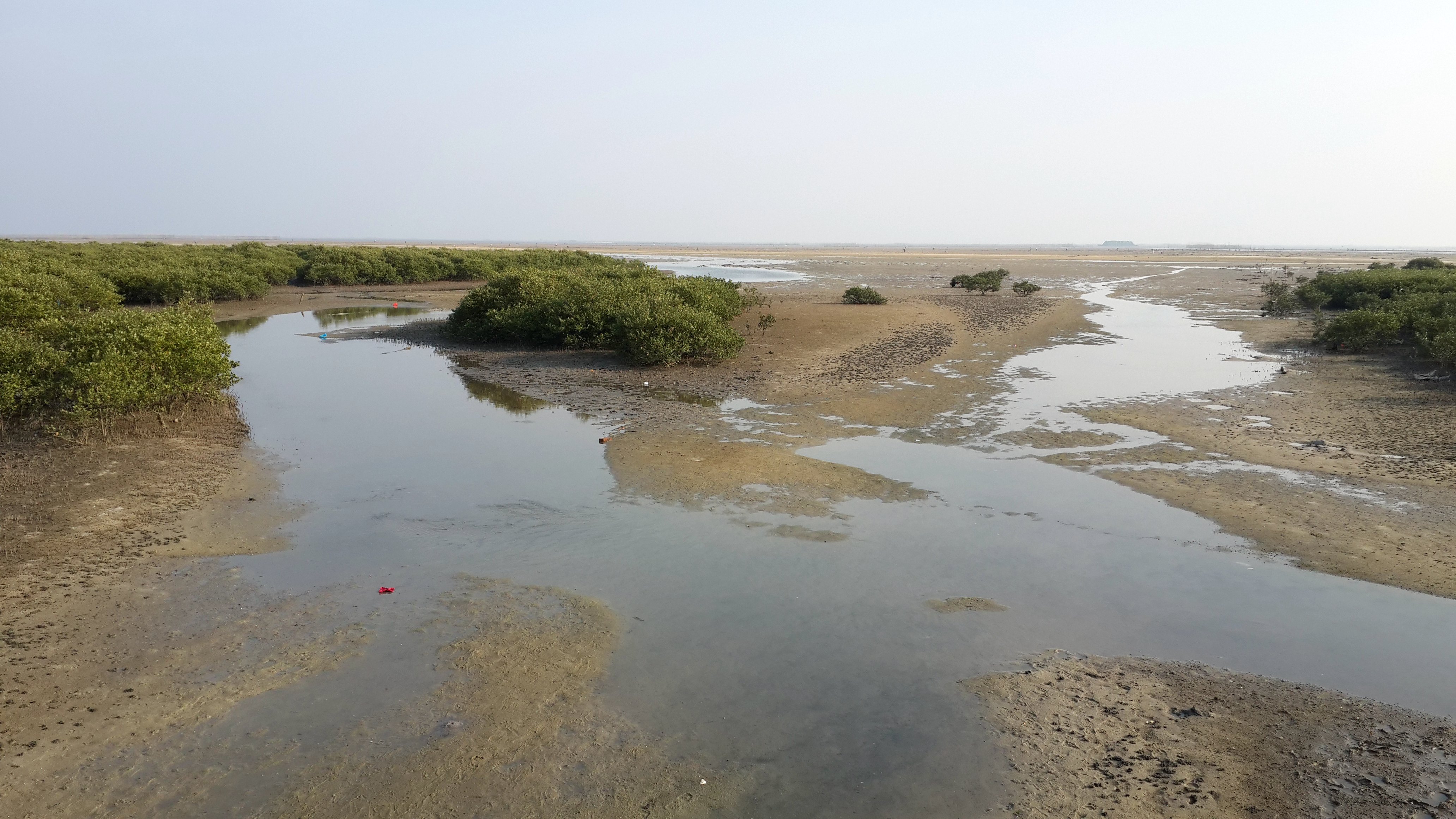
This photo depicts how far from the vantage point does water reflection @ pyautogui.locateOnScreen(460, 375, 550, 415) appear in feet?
58.1

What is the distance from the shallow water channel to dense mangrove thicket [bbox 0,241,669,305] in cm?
2048

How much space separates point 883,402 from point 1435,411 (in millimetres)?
9463

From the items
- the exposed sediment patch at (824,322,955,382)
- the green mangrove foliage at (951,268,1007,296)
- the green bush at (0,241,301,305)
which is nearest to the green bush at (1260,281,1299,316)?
the green mangrove foliage at (951,268,1007,296)

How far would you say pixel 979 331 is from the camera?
28781 mm

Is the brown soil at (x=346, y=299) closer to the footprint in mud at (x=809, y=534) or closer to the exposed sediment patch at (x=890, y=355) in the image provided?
the exposed sediment patch at (x=890, y=355)

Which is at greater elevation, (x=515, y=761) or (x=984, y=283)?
(x=984, y=283)

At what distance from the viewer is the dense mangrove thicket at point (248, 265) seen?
3419cm

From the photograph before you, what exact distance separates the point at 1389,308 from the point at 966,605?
24.9 m

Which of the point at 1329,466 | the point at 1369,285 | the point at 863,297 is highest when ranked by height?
the point at 1369,285

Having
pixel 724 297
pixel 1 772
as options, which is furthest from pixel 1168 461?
pixel 724 297

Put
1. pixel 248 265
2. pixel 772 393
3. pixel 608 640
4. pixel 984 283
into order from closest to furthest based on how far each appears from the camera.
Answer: pixel 608 640
pixel 772 393
pixel 984 283
pixel 248 265

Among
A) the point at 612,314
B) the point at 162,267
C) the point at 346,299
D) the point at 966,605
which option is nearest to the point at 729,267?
the point at 346,299

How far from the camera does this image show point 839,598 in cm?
834

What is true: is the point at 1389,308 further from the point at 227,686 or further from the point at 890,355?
the point at 227,686
